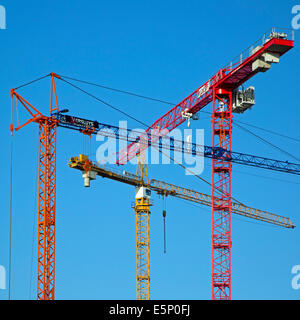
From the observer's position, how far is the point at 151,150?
137 metres

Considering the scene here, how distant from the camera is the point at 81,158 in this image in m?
117

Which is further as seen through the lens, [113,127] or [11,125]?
[113,127]

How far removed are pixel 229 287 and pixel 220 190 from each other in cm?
1274

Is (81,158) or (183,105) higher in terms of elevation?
(183,105)
